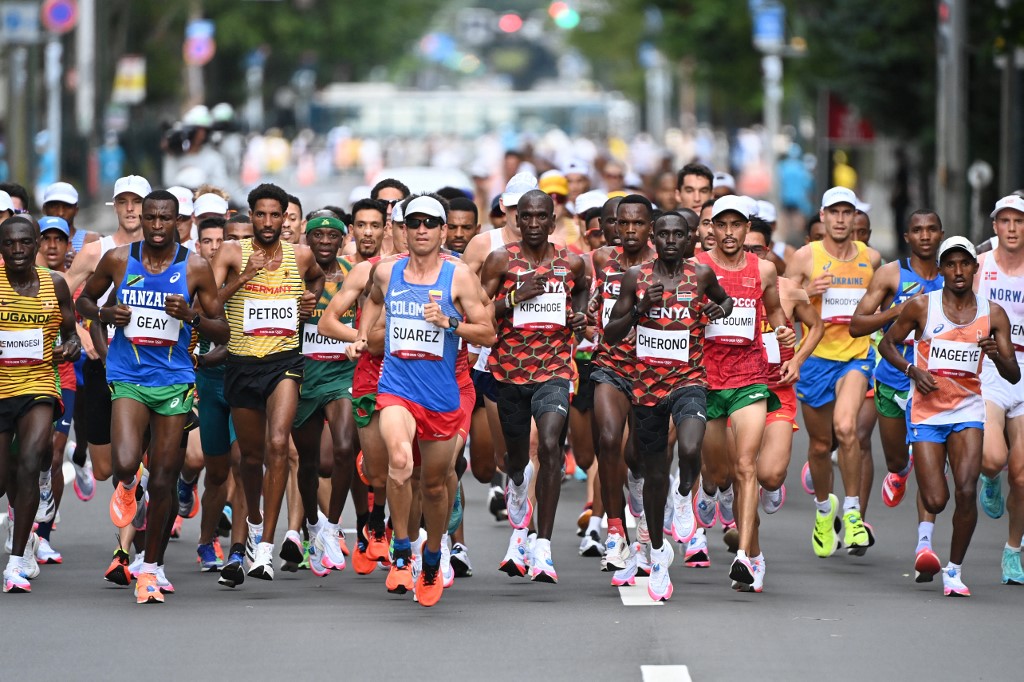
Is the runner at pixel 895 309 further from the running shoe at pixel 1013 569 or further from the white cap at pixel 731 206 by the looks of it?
the white cap at pixel 731 206

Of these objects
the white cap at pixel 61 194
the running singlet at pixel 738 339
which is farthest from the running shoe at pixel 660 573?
the white cap at pixel 61 194

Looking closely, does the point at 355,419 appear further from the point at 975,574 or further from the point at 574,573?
the point at 975,574

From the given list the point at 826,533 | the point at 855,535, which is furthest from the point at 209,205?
the point at 855,535

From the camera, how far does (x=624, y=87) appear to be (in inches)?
3858

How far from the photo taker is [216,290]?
11.4 meters

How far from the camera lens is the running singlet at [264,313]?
11.7 metres

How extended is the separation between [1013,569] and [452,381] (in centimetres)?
315

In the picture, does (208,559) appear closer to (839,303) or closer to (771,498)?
(771,498)

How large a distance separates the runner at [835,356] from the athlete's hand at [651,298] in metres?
2.22

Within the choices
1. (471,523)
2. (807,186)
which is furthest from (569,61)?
(471,523)

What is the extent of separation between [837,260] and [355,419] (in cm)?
360

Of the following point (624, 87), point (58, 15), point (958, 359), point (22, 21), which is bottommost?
point (958, 359)

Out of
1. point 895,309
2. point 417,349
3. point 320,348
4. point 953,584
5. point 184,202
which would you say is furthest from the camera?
point 184,202

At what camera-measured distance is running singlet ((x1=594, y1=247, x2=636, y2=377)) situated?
456 inches
